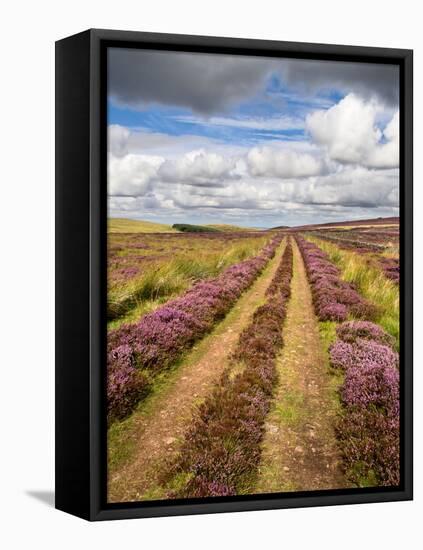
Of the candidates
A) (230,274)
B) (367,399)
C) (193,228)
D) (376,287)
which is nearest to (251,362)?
(230,274)

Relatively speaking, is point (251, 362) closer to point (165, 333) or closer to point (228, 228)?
point (165, 333)

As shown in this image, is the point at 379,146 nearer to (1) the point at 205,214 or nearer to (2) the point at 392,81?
(2) the point at 392,81

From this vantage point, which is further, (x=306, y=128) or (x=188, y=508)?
(x=306, y=128)

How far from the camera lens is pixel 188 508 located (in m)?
9.43

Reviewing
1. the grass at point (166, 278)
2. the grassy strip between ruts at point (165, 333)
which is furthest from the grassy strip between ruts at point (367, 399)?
the grass at point (166, 278)

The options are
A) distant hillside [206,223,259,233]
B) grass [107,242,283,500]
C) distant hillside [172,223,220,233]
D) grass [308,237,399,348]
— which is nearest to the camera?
grass [107,242,283,500]

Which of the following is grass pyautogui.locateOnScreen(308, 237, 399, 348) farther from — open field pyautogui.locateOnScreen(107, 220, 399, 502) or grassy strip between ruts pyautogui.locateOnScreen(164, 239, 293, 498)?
grassy strip between ruts pyautogui.locateOnScreen(164, 239, 293, 498)

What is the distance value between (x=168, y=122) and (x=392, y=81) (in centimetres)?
251

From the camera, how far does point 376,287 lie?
34.4 ft

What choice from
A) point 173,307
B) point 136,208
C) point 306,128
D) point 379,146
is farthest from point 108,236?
point 379,146

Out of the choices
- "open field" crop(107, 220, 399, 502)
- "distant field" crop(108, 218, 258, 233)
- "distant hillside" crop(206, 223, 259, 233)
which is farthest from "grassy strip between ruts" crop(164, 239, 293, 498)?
"distant field" crop(108, 218, 258, 233)

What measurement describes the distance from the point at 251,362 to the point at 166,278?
3.97 ft

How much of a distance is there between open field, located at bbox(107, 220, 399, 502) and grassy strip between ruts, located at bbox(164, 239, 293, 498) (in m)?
0.01

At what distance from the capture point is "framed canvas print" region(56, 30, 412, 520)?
933 centimetres
